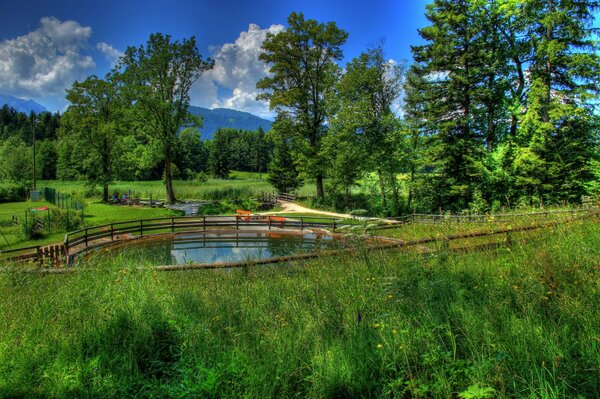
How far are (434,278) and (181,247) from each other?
1796 cm

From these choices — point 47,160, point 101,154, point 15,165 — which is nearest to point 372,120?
point 101,154

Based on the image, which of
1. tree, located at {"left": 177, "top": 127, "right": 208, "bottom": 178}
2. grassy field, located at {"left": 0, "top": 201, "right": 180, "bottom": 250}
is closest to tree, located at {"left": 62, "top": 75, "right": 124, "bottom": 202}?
grassy field, located at {"left": 0, "top": 201, "right": 180, "bottom": 250}

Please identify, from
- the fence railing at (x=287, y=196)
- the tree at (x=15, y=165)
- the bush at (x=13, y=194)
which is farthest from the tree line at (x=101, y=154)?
the fence railing at (x=287, y=196)

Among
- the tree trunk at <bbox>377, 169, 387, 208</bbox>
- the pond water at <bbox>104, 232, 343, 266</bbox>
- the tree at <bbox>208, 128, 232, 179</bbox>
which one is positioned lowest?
the pond water at <bbox>104, 232, 343, 266</bbox>

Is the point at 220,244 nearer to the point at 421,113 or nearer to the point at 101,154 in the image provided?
the point at 421,113

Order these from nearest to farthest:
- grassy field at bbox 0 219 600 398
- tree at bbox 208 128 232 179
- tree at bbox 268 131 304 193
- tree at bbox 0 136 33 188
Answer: grassy field at bbox 0 219 600 398 → tree at bbox 268 131 304 193 → tree at bbox 0 136 33 188 → tree at bbox 208 128 232 179

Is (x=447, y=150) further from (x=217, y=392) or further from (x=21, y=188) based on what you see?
(x=21, y=188)

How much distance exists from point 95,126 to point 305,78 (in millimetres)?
26079

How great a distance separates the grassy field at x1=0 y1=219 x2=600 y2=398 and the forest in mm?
13855

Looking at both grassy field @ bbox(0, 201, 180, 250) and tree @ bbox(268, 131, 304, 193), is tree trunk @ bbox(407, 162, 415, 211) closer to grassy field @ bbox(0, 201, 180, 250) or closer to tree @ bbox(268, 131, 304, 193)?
tree @ bbox(268, 131, 304, 193)

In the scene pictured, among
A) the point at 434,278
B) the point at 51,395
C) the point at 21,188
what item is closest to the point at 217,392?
the point at 51,395

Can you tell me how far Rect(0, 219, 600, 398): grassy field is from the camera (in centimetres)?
238

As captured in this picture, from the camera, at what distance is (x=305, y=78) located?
33562 mm

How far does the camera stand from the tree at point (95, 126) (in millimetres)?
37812
